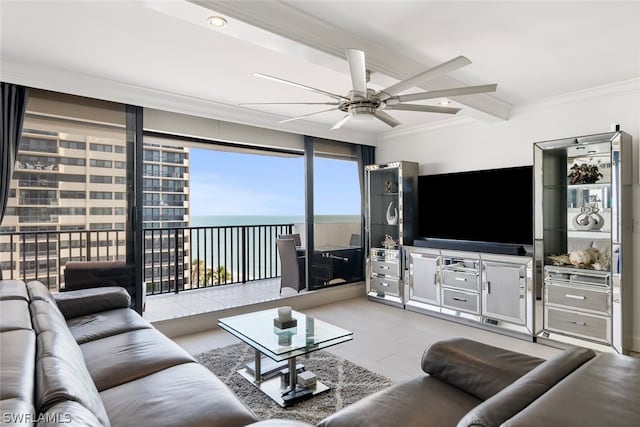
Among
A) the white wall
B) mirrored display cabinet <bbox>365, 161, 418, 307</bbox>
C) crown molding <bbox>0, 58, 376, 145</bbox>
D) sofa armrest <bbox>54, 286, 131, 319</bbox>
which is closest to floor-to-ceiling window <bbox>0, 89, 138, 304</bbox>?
crown molding <bbox>0, 58, 376, 145</bbox>

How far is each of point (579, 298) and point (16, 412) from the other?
13.1 ft

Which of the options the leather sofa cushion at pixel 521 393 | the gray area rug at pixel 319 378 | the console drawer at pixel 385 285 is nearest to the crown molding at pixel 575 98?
the console drawer at pixel 385 285

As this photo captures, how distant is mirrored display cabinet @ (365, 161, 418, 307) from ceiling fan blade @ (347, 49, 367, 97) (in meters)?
2.72

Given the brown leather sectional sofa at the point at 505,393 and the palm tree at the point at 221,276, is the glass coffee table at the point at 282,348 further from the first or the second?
the palm tree at the point at 221,276

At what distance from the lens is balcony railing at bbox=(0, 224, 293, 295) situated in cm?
314

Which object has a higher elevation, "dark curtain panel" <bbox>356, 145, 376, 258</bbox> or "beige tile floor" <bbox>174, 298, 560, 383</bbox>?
"dark curtain panel" <bbox>356, 145, 376, 258</bbox>

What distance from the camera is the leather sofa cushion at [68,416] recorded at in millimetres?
874

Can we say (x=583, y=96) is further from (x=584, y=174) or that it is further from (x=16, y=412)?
(x=16, y=412)

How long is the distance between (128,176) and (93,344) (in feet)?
6.02

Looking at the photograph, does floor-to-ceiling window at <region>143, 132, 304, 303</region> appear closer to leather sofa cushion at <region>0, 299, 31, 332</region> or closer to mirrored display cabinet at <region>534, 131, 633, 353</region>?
leather sofa cushion at <region>0, 299, 31, 332</region>

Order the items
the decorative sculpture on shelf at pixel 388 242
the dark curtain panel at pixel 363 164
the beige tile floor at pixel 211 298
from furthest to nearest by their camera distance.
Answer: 1. the dark curtain panel at pixel 363 164
2. the decorative sculpture on shelf at pixel 388 242
3. the beige tile floor at pixel 211 298

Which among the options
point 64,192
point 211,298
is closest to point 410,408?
point 64,192

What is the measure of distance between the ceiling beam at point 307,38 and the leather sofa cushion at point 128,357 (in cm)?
193

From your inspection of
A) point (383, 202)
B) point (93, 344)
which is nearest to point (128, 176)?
point (93, 344)
